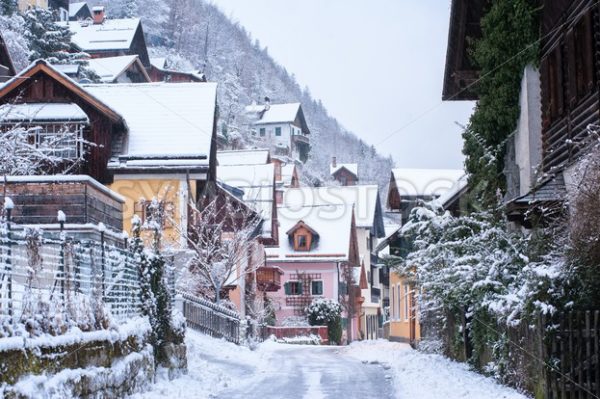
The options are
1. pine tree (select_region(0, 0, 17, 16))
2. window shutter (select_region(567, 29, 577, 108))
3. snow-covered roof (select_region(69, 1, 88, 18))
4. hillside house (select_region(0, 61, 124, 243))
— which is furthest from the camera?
snow-covered roof (select_region(69, 1, 88, 18))

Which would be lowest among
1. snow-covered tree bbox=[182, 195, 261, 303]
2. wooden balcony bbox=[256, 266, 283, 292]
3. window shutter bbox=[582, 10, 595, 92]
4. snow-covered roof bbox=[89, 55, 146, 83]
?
wooden balcony bbox=[256, 266, 283, 292]

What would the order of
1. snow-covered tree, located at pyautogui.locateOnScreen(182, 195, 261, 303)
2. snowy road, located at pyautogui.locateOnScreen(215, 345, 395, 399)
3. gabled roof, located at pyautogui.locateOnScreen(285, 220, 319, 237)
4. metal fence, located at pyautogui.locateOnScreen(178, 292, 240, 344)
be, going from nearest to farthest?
snowy road, located at pyautogui.locateOnScreen(215, 345, 395, 399) → metal fence, located at pyautogui.locateOnScreen(178, 292, 240, 344) → snow-covered tree, located at pyautogui.locateOnScreen(182, 195, 261, 303) → gabled roof, located at pyautogui.locateOnScreen(285, 220, 319, 237)

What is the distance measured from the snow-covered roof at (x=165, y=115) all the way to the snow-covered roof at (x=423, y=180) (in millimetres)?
11681

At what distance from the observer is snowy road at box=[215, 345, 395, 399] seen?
17062 millimetres

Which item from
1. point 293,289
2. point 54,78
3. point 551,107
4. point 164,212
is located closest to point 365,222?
point 293,289

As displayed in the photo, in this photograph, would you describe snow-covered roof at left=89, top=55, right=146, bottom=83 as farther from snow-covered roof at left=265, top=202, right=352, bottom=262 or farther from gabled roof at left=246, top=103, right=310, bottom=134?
gabled roof at left=246, top=103, right=310, bottom=134

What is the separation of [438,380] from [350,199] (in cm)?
6071

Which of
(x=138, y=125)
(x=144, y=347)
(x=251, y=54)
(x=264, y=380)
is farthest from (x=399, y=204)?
(x=251, y=54)

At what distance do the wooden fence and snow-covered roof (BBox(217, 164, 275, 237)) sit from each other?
37.1 meters

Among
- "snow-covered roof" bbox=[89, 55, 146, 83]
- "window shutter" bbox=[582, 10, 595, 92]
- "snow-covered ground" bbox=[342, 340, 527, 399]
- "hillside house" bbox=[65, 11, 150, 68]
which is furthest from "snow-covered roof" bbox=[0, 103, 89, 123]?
"hillside house" bbox=[65, 11, 150, 68]

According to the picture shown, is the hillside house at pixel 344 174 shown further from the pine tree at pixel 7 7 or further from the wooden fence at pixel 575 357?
the wooden fence at pixel 575 357

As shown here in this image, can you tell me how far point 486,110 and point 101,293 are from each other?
39.5ft

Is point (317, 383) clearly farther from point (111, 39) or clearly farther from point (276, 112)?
point (276, 112)

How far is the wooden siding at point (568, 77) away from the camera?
1736 cm
